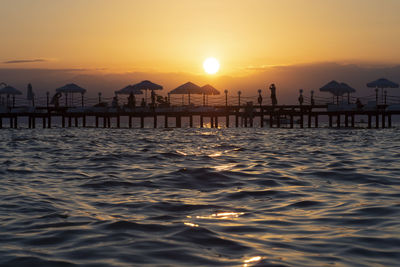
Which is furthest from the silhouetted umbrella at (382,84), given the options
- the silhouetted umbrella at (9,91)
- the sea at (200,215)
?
the sea at (200,215)

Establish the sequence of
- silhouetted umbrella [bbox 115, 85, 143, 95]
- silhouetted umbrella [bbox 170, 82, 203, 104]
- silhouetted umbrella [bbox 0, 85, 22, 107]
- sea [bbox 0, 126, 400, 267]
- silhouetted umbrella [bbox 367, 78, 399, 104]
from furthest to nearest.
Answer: silhouetted umbrella [bbox 0, 85, 22, 107] → silhouetted umbrella [bbox 115, 85, 143, 95] → silhouetted umbrella [bbox 367, 78, 399, 104] → silhouetted umbrella [bbox 170, 82, 203, 104] → sea [bbox 0, 126, 400, 267]

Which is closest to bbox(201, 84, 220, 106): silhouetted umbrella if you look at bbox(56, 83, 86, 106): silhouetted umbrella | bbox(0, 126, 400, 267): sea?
bbox(56, 83, 86, 106): silhouetted umbrella

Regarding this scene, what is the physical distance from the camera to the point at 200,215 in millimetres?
6891

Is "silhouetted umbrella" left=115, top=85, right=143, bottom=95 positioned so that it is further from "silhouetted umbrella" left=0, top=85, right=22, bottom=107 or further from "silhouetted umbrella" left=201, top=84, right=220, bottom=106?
"silhouetted umbrella" left=0, top=85, right=22, bottom=107

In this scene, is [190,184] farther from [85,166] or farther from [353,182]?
[85,166]

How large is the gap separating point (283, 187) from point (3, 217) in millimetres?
4865

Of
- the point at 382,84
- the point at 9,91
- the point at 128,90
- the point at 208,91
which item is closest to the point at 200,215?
the point at 208,91

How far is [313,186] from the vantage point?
9.64 meters

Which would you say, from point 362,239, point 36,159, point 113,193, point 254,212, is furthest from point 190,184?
point 36,159

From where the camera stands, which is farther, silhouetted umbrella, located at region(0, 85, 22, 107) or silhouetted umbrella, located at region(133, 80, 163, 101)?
silhouetted umbrella, located at region(0, 85, 22, 107)

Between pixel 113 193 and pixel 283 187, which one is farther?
pixel 283 187

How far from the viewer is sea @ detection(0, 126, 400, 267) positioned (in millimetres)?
4984

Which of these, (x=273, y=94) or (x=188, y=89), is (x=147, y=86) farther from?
(x=273, y=94)

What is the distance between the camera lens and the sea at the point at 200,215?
196 inches
